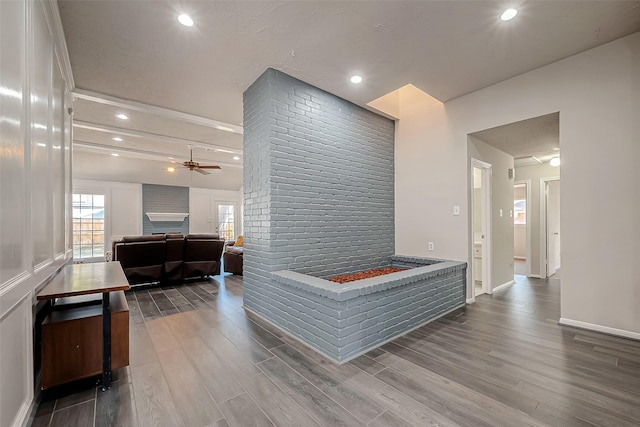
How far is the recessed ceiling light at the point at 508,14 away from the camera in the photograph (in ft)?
7.67

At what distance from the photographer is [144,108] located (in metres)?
4.13

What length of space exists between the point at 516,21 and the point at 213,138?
559 cm

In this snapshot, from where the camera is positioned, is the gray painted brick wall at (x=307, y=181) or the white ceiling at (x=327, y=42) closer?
the white ceiling at (x=327, y=42)

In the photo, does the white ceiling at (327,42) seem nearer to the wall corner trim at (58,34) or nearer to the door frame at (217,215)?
the wall corner trim at (58,34)

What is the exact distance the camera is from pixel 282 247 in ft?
10.5

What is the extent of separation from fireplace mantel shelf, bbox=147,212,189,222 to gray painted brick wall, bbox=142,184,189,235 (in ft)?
0.45

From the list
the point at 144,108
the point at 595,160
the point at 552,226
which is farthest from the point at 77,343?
the point at 552,226

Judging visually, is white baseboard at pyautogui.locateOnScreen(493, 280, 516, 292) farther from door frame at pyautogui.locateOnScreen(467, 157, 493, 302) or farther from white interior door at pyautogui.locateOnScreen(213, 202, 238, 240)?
white interior door at pyautogui.locateOnScreen(213, 202, 238, 240)

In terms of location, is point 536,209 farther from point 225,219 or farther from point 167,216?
point 167,216

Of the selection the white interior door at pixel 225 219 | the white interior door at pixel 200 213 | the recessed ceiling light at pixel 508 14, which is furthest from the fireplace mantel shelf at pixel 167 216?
the recessed ceiling light at pixel 508 14

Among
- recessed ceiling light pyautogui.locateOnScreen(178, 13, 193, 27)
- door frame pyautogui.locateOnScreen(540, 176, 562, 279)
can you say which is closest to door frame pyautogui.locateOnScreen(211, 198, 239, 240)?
recessed ceiling light pyautogui.locateOnScreen(178, 13, 193, 27)

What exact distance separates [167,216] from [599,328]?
10611 millimetres

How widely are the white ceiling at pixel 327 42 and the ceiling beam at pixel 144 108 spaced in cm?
8

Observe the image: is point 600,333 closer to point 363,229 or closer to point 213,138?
point 363,229
